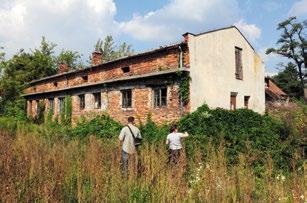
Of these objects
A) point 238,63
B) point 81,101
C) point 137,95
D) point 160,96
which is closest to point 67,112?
point 81,101

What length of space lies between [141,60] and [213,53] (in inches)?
151

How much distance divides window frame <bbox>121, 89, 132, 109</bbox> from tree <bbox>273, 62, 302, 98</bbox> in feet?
108

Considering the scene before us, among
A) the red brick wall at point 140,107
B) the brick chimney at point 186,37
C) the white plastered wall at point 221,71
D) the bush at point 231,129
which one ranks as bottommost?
the bush at point 231,129

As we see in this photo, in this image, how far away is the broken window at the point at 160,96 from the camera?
17.7 m

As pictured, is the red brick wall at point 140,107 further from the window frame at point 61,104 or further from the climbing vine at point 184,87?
the window frame at point 61,104

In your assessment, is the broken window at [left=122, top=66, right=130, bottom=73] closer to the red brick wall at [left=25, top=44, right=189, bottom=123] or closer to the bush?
the red brick wall at [left=25, top=44, right=189, bottom=123]

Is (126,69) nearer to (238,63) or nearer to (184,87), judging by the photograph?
(184,87)

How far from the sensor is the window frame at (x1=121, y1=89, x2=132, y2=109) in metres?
Answer: 19.7

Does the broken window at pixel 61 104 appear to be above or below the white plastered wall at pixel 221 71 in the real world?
below

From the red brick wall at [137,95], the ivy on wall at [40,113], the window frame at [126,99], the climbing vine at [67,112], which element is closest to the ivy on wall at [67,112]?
the climbing vine at [67,112]

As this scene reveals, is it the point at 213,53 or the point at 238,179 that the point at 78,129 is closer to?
the point at 213,53

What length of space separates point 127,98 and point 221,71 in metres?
5.34

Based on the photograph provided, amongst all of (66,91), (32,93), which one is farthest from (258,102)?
(32,93)

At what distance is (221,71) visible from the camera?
19.2 metres
